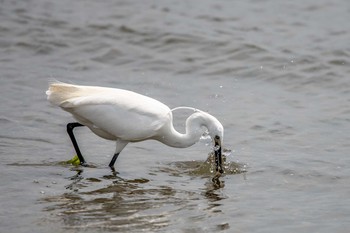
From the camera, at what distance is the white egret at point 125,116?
8891 mm

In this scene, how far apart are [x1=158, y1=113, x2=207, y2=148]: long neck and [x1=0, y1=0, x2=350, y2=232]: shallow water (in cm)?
37

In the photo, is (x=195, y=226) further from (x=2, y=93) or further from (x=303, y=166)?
(x=2, y=93)

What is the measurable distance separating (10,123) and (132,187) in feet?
9.24

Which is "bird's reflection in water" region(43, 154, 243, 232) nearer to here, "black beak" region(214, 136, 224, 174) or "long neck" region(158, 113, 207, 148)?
"black beak" region(214, 136, 224, 174)

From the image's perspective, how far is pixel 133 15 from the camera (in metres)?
17.7

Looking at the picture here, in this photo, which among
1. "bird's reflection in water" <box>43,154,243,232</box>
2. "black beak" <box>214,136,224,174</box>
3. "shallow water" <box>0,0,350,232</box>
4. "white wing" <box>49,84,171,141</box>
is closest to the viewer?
"bird's reflection in water" <box>43,154,243,232</box>

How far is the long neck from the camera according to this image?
29.7 ft

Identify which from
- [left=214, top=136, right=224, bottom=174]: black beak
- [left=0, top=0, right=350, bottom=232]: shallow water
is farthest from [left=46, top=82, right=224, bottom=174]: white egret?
[left=0, top=0, right=350, bottom=232]: shallow water

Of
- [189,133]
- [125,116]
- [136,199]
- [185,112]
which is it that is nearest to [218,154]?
[189,133]

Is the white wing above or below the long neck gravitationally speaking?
above

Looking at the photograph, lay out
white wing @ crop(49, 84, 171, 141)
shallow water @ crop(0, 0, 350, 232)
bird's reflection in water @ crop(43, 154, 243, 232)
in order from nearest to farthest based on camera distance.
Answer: bird's reflection in water @ crop(43, 154, 243, 232) < shallow water @ crop(0, 0, 350, 232) < white wing @ crop(49, 84, 171, 141)

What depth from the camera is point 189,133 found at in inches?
357

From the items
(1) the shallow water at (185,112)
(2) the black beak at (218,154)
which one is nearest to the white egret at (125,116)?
(2) the black beak at (218,154)

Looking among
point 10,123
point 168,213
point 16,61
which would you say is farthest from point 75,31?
point 168,213
